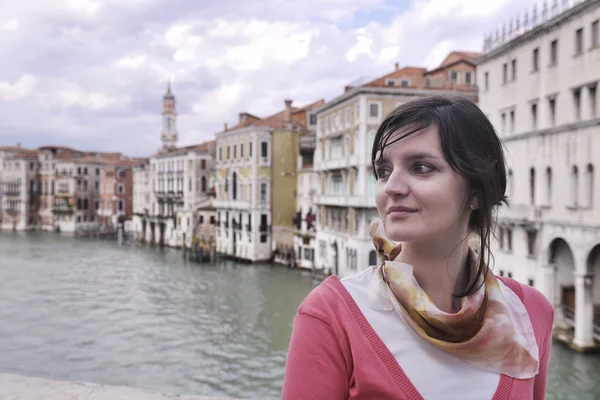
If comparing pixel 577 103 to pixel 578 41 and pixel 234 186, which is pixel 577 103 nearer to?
pixel 578 41

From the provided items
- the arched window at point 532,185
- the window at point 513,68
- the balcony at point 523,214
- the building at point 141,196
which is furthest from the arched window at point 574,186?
the building at point 141,196

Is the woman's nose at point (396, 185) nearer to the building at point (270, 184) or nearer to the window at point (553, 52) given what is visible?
the window at point (553, 52)

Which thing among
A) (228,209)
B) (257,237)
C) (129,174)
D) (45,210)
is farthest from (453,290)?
(45,210)

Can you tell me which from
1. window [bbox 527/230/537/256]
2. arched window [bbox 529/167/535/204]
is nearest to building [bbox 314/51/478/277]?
arched window [bbox 529/167/535/204]

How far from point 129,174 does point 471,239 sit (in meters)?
53.0

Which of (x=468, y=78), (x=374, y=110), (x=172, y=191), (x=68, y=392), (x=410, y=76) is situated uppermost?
(x=410, y=76)

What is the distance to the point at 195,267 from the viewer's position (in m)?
27.8

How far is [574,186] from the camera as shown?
12148mm

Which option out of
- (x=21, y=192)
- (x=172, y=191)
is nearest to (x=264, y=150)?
(x=172, y=191)

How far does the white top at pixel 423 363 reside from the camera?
111 centimetres

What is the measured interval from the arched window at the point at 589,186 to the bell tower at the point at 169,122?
38.0 metres

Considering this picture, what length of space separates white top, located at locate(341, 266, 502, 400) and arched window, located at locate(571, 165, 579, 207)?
1204cm

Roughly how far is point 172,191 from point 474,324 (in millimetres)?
39460

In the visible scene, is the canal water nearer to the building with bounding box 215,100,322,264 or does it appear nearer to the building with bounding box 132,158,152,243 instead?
the building with bounding box 215,100,322,264
